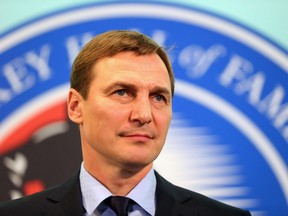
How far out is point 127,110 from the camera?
3.75 feet

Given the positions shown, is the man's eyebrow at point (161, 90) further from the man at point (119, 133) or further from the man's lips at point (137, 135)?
the man's lips at point (137, 135)

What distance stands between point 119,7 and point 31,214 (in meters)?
1.02

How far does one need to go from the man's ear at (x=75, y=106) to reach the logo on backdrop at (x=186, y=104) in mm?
677

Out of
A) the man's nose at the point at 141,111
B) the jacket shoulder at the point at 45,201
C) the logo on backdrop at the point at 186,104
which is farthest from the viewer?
the logo on backdrop at the point at 186,104

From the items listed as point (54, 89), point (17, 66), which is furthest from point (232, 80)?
point (17, 66)

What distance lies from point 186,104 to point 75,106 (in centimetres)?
74

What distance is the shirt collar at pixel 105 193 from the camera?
1187 mm

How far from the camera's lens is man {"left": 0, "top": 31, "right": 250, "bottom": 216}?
1.14 m

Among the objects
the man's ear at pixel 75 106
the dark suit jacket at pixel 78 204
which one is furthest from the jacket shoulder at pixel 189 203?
the man's ear at pixel 75 106

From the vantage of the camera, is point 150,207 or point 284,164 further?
point 284,164

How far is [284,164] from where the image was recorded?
1.90 meters

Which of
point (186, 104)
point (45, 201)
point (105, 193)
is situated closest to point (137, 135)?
point (105, 193)

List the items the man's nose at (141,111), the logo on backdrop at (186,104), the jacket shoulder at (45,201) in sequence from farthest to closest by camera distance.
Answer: the logo on backdrop at (186,104) < the jacket shoulder at (45,201) < the man's nose at (141,111)

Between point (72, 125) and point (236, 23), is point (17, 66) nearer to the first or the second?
point (72, 125)
